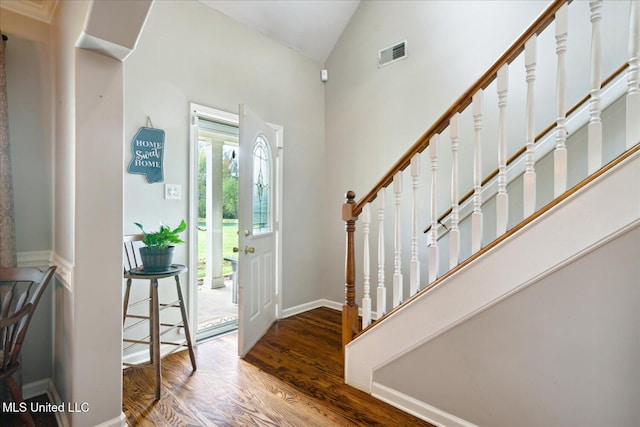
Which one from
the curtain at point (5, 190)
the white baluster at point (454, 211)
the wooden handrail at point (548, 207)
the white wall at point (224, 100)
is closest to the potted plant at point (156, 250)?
the white wall at point (224, 100)

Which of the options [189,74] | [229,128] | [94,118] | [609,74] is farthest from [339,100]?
[94,118]

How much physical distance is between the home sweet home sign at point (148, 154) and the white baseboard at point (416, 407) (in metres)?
2.19

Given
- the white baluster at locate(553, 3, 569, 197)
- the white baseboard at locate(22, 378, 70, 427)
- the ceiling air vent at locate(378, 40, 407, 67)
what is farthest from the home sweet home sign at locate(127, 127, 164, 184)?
the white baluster at locate(553, 3, 569, 197)

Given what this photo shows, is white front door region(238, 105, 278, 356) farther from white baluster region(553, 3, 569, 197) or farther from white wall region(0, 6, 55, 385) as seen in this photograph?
white baluster region(553, 3, 569, 197)

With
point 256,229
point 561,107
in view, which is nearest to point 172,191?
point 256,229

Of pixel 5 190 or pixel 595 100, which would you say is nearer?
pixel 595 100

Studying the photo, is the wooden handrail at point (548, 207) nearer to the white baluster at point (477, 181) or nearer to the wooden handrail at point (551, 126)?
the white baluster at point (477, 181)

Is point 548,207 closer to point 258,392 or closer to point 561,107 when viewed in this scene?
point 561,107

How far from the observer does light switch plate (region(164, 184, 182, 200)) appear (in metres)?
2.50

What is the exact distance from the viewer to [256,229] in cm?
294

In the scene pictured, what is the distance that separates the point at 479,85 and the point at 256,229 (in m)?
2.11

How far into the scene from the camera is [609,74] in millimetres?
2121

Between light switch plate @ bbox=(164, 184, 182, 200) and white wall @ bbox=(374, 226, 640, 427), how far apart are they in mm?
2162

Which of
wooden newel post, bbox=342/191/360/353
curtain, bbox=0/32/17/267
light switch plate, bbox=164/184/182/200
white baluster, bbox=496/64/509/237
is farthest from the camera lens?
light switch plate, bbox=164/184/182/200
